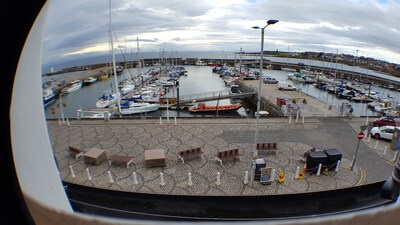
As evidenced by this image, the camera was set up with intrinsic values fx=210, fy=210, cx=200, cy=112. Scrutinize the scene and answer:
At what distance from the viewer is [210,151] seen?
1012 cm

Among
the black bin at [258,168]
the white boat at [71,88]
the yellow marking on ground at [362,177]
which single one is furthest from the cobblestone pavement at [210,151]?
the white boat at [71,88]

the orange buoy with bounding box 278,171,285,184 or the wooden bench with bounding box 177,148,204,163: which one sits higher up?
the wooden bench with bounding box 177,148,204,163

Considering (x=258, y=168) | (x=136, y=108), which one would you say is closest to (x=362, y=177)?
(x=258, y=168)

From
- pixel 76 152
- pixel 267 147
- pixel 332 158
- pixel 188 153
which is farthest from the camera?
pixel 267 147

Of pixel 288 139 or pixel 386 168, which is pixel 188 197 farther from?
pixel 386 168

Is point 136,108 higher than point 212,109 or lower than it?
higher

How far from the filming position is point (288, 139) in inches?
458

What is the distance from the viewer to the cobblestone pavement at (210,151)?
7.62 metres

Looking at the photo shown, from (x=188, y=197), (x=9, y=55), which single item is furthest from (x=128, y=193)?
(x=9, y=55)

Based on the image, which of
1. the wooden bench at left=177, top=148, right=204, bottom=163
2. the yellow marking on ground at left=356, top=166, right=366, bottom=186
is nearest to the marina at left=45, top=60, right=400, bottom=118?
the yellow marking on ground at left=356, top=166, right=366, bottom=186

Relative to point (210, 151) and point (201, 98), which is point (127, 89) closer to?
point (201, 98)

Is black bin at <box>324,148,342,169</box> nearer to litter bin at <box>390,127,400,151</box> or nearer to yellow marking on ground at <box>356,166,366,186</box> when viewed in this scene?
yellow marking on ground at <box>356,166,366,186</box>

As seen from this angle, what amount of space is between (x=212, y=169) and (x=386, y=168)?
296 inches

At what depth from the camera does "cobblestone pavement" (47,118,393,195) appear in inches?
300
